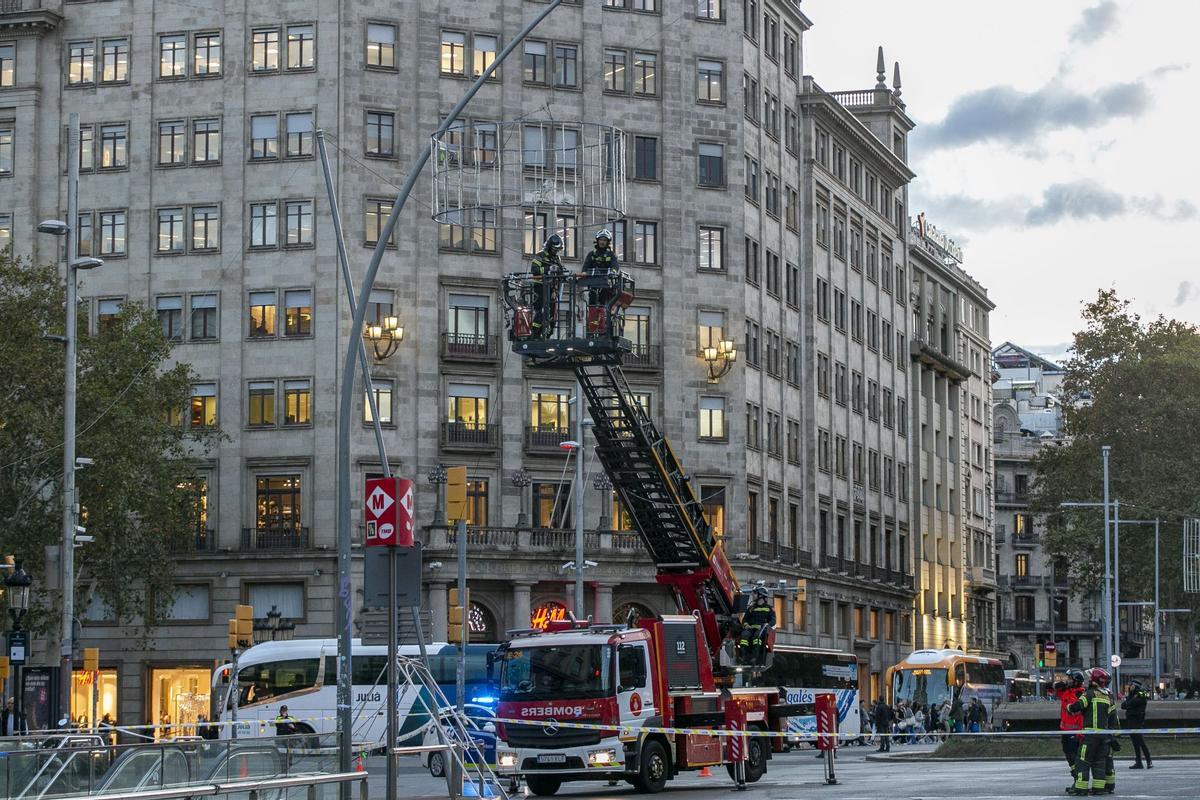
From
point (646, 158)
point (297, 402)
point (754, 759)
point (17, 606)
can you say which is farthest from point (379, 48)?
point (754, 759)

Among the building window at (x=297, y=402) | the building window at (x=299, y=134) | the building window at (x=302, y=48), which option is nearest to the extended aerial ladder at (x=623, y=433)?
the building window at (x=297, y=402)

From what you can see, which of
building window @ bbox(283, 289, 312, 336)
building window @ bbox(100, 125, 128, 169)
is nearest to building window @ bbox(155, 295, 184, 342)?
building window @ bbox(283, 289, 312, 336)

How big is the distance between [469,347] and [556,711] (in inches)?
1555

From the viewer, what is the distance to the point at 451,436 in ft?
229

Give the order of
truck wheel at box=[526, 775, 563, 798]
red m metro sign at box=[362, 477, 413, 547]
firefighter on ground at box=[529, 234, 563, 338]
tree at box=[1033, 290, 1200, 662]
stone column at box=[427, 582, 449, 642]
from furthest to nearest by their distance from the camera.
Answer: tree at box=[1033, 290, 1200, 662] < stone column at box=[427, 582, 449, 642] < firefighter on ground at box=[529, 234, 563, 338] < truck wheel at box=[526, 775, 563, 798] < red m metro sign at box=[362, 477, 413, 547]

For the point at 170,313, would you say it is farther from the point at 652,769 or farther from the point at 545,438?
the point at 652,769

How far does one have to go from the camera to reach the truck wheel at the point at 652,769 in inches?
1250

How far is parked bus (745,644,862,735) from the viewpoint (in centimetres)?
6166

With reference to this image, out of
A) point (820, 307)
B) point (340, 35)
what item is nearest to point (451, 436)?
point (340, 35)

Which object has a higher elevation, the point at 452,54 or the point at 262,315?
the point at 452,54

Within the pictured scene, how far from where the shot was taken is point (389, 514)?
70.1 feet

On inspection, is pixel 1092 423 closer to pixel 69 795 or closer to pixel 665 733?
pixel 665 733

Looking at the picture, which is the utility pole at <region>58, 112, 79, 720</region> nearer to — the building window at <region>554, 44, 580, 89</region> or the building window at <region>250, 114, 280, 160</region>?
the building window at <region>250, 114, 280, 160</region>

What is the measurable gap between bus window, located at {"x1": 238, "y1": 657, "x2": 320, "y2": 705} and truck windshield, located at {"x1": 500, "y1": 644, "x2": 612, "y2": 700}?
22.8 m
